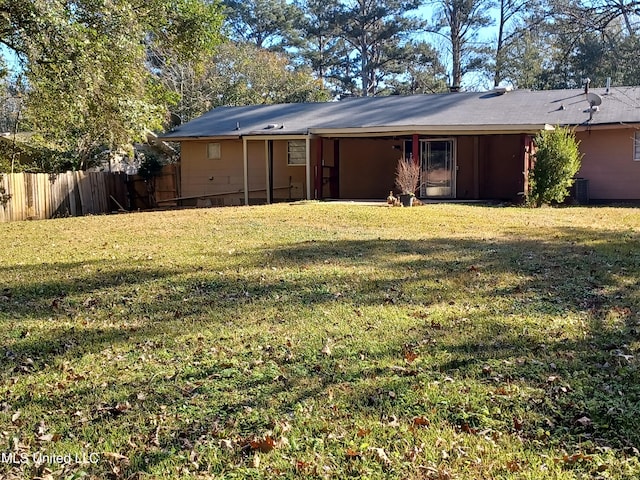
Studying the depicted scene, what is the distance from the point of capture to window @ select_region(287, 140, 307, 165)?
19.3 metres

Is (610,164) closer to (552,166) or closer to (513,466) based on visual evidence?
(552,166)

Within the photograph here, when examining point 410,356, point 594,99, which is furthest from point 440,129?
point 410,356

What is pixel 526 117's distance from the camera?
16.8m

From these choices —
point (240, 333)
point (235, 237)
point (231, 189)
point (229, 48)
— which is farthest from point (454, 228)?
point (229, 48)

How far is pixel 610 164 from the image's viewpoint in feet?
57.6

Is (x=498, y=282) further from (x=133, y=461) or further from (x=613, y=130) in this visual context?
(x=613, y=130)

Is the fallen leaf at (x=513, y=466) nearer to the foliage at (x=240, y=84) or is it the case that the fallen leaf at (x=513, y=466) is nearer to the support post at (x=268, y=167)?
the support post at (x=268, y=167)

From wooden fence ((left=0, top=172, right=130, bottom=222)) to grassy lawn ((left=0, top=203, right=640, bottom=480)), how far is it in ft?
24.6

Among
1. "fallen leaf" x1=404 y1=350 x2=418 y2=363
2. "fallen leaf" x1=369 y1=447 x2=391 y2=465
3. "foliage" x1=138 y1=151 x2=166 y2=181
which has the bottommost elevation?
"fallen leaf" x1=369 y1=447 x2=391 y2=465

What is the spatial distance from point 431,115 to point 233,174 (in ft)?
22.3

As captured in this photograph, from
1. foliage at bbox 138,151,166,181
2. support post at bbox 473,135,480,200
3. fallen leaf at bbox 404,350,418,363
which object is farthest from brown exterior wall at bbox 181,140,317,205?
fallen leaf at bbox 404,350,418,363

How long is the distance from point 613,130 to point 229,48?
20.5m

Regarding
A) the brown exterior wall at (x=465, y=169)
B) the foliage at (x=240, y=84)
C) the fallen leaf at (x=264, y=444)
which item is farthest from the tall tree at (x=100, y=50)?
the foliage at (x=240, y=84)

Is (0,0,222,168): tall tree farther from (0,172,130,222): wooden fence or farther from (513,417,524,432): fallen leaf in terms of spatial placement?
(513,417,524,432): fallen leaf
